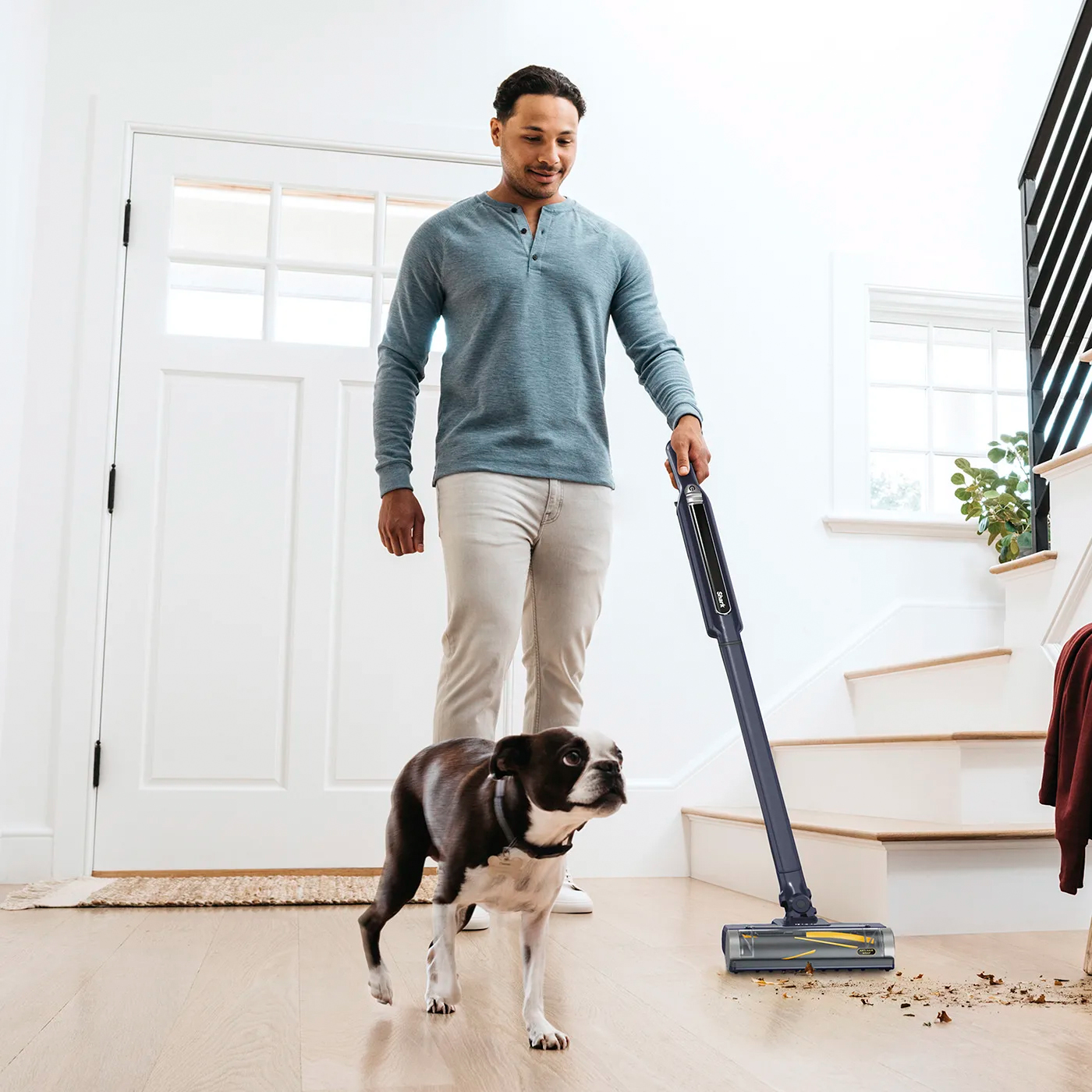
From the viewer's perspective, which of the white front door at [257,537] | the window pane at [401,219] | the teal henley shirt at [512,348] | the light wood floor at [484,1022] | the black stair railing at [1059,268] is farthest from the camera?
the window pane at [401,219]

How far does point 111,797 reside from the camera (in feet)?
10.1

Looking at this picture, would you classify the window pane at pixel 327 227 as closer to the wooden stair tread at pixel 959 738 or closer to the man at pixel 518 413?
the man at pixel 518 413

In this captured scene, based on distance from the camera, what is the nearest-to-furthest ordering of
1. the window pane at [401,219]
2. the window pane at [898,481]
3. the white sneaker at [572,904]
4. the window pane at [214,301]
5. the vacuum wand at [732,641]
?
the vacuum wand at [732,641] → the white sneaker at [572,904] → the window pane at [214,301] → the window pane at [401,219] → the window pane at [898,481]

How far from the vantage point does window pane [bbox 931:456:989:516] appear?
3902 millimetres

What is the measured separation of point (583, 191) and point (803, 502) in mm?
1212

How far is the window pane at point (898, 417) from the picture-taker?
12.9 ft

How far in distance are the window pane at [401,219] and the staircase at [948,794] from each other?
188 centimetres

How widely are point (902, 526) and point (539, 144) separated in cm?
204

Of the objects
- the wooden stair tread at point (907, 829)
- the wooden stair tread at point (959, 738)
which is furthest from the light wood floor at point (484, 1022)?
the wooden stair tread at point (959, 738)

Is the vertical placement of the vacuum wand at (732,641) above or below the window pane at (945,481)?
below

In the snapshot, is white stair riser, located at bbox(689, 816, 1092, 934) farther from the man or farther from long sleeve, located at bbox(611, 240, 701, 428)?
long sleeve, located at bbox(611, 240, 701, 428)

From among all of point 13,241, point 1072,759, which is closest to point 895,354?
point 1072,759

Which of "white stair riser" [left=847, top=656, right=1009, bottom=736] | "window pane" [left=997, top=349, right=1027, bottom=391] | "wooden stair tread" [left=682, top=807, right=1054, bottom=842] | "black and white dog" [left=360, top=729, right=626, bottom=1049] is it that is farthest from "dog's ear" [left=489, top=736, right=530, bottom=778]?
"window pane" [left=997, top=349, right=1027, bottom=391]

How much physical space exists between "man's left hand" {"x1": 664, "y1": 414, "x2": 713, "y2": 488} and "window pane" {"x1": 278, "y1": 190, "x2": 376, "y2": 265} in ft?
5.80
